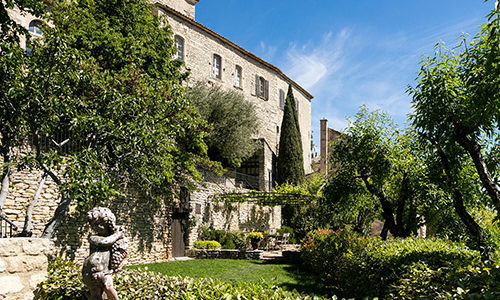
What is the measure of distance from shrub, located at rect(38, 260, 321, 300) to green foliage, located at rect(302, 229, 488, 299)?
1.50m

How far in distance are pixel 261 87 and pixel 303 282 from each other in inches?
807

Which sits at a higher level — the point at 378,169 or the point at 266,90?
the point at 266,90

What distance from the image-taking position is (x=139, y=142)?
32.4 feet

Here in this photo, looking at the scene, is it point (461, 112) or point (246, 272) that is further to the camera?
point (246, 272)

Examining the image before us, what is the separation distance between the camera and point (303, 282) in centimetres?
1052

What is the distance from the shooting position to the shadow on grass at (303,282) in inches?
358

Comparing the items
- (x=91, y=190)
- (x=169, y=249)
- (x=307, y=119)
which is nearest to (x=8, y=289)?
(x=91, y=190)

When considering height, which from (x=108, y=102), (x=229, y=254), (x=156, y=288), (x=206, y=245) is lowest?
(x=229, y=254)

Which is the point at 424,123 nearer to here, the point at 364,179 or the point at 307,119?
the point at 364,179

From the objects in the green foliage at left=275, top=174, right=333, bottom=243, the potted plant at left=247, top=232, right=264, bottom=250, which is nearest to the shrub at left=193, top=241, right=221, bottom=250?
the potted plant at left=247, top=232, right=264, bottom=250

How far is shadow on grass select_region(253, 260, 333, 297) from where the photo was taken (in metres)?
9.10

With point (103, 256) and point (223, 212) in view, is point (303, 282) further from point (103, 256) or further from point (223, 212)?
point (223, 212)

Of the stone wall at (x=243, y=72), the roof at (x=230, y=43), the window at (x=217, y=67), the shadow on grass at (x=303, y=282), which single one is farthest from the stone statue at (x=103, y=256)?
the window at (x=217, y=67)

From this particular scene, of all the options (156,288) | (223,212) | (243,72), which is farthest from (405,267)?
(243,72)
